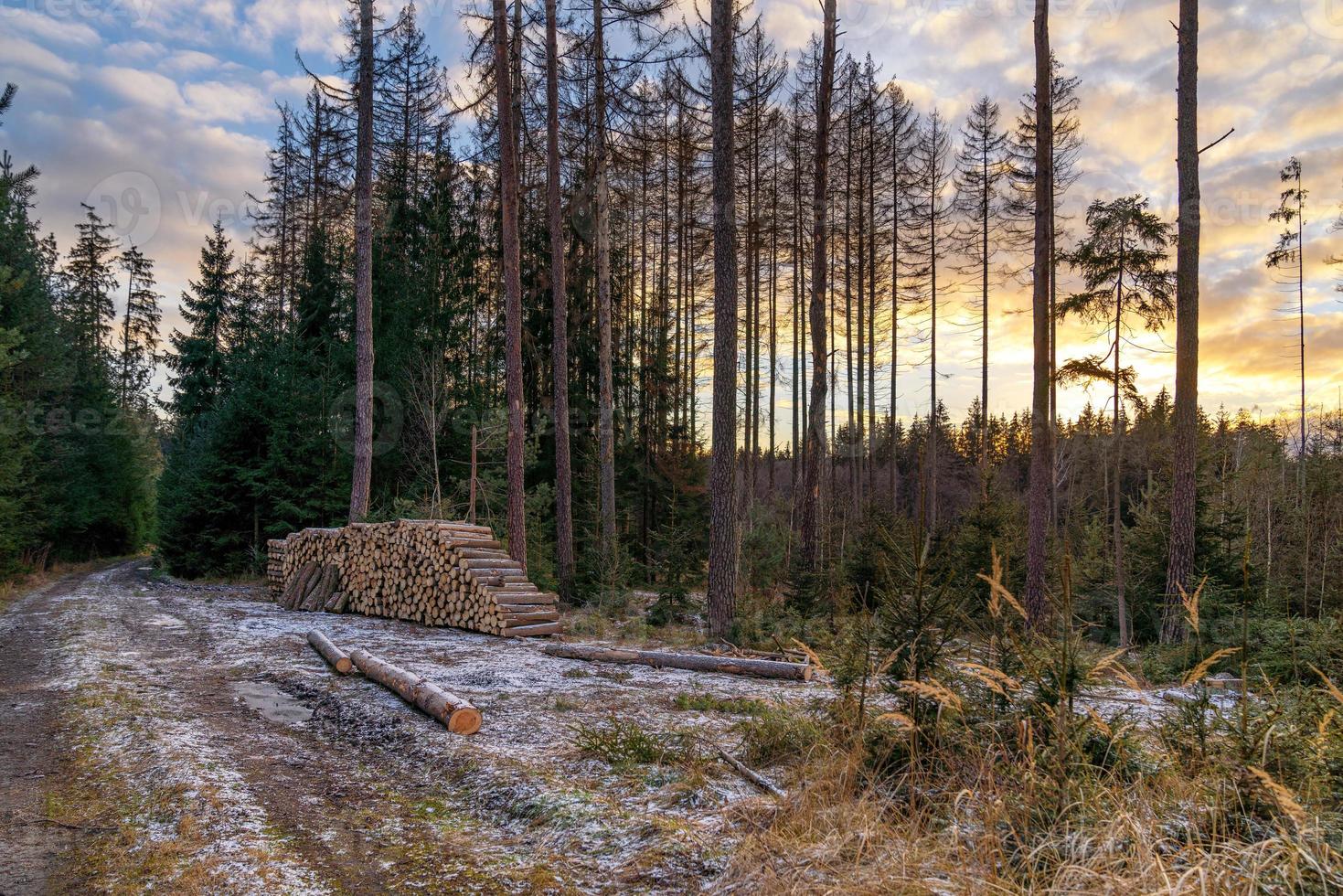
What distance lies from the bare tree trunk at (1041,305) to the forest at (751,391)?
8 cm

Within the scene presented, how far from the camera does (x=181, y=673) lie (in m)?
7.47

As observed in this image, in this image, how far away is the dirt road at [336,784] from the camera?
10.7 feet

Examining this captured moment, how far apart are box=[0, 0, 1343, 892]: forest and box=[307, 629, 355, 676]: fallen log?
417 centimetres

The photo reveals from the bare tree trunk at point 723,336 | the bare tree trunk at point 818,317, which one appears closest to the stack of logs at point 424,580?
the bare tree trunk at point 723,336

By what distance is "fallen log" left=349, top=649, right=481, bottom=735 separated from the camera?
5363 mm

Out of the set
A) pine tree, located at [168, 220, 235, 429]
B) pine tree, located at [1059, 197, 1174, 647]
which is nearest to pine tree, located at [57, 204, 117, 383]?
pine tree, located at [168, 220, 235, 429]

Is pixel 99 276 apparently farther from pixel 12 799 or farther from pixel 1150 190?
pixel 1150 190

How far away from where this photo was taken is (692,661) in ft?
26.3

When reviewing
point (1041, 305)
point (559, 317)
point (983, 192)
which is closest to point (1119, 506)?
point (1041, 305)

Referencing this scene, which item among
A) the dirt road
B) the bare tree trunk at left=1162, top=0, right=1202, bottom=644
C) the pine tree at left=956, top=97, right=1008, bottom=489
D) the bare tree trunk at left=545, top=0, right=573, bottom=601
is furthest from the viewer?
the pine tree at left=956, top=97, right=1008, bottom=489
